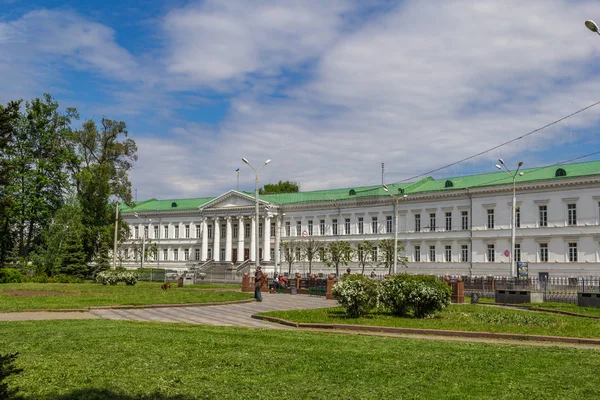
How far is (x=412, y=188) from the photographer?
222 ft

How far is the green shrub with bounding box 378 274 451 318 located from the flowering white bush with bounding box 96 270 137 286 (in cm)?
3115

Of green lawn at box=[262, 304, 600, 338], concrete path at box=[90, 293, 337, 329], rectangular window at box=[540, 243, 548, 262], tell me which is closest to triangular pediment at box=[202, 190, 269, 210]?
rectangular window at box=[540, 243, 548, 262]

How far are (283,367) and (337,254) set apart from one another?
5514 centimetres

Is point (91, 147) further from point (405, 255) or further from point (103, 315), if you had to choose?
point (103, 315)

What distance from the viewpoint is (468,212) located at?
61375 mm

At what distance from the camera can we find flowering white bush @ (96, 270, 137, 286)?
46.1 meters

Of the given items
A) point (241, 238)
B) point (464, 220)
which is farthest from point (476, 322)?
point (241, 238)

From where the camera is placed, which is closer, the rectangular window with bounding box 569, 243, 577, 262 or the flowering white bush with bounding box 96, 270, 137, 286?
the flowering white bush with bounding box 96, 270, 137, 286

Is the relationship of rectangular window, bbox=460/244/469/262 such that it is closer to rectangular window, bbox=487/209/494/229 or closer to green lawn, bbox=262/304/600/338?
rectangular window, bbox=487/209/494/229

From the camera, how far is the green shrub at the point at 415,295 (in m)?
19.3

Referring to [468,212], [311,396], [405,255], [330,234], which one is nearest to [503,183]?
[468,212]

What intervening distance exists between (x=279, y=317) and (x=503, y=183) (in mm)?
44050

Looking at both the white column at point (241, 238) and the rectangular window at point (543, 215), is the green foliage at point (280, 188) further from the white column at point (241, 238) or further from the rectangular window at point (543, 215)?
the rectangular window at point (543, 215)

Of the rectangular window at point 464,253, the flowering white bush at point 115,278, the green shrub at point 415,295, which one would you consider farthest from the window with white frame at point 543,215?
the green shrub at point 415,295
